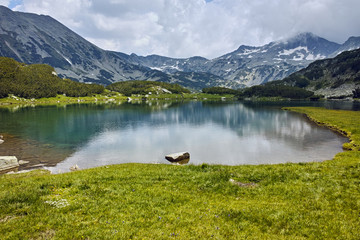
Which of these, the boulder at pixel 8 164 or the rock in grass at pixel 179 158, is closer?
the boulder at pixel 8 164

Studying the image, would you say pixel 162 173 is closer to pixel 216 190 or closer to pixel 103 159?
pixel 216 190

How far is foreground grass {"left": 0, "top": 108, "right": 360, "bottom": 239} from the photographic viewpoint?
37.0ft

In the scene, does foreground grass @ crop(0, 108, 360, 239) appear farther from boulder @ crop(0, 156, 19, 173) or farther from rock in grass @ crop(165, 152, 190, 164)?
boulder @ crop(0, 156, 19, 173)

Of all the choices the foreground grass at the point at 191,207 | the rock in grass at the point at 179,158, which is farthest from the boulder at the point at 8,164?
the rock in grass at the point at 179,158

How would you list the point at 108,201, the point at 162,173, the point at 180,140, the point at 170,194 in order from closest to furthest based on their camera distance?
the point at 108,201 < the point at 170,194 < the point at 162,173 < the point at 180,140

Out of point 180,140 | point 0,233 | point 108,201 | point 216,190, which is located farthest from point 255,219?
point 180,140

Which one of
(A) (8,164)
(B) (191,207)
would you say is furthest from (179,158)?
(A) (8,164)

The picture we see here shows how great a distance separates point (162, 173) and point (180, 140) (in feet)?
128

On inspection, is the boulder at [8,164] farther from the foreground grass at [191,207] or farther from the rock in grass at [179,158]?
the rock in grass at [179,158]

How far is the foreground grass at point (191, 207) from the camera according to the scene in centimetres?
1128

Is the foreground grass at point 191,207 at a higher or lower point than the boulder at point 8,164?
higher

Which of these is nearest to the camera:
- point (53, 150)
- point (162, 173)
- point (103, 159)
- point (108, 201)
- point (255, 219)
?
point (255, 219)

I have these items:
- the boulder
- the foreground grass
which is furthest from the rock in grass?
the boulder

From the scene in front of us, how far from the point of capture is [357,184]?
16.9m
